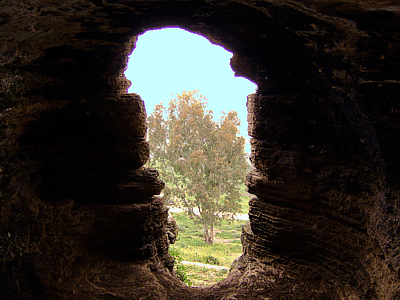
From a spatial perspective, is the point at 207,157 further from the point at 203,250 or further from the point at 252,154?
the point at 252,154

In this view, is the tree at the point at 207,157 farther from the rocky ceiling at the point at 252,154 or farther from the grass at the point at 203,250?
the rocky ceiling at the point at 252,154

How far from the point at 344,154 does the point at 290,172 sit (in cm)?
114

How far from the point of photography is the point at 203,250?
18188 mm

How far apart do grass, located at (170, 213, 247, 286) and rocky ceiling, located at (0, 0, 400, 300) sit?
4.32 metres

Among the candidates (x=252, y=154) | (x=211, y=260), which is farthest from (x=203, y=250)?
(x=252, y=154)

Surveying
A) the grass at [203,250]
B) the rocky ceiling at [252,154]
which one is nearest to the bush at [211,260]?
the grass at [203,250]

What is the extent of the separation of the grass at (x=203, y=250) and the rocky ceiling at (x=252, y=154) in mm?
4319

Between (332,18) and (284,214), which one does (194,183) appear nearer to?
(284,214)

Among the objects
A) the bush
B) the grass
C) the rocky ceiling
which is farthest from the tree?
the rocky ceiling

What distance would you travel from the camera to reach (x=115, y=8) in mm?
4766

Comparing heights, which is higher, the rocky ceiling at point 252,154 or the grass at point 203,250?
the rocky ceiling at point 252,154

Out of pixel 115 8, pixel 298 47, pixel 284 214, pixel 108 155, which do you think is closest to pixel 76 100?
pixel 108 155

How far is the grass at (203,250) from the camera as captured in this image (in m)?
12.0

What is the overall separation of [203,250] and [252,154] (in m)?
12.5
